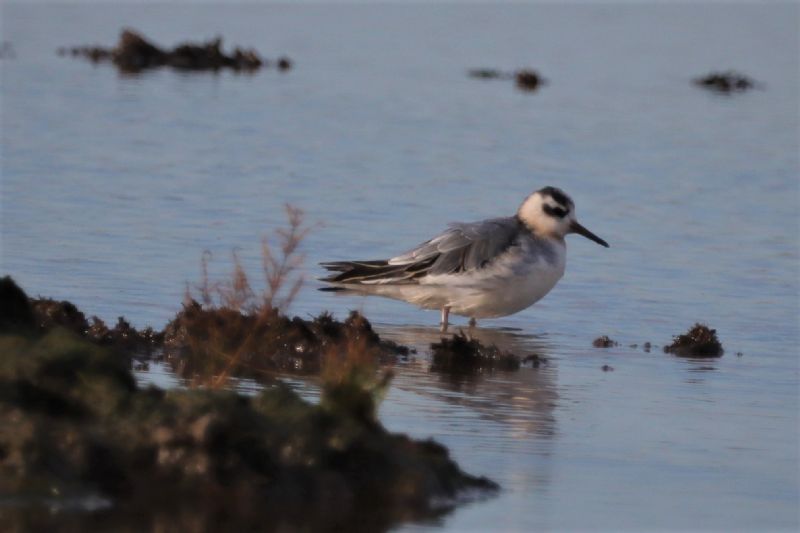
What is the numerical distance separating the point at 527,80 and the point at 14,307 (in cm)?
2461

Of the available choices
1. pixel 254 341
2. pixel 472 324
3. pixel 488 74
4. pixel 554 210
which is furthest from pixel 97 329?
pixel 488 74

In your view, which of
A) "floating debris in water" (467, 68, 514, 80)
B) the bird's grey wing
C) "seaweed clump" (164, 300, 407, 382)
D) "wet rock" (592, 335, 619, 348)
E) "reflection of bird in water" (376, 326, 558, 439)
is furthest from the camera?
"floating debris in water" (467, 68, 514, 80)

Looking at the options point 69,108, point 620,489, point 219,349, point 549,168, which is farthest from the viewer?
point 69,108

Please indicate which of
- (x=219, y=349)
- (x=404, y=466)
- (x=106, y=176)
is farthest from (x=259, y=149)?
(x=404, y=466)

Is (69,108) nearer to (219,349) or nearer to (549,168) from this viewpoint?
(549,168)

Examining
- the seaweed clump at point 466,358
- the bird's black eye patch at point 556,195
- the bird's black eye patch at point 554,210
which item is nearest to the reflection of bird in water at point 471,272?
the bird's black eye patch at point 554,210

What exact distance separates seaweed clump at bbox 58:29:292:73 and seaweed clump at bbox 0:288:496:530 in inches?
1011

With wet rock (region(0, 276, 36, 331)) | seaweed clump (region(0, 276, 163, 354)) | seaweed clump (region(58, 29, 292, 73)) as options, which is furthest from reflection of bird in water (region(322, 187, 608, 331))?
seaweed clump (region(58, 29, 292, 73))

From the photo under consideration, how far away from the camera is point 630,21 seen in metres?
49.2

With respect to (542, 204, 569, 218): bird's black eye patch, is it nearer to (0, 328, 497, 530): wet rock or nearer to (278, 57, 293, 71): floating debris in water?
(0, 328, 497, 530): wet rock

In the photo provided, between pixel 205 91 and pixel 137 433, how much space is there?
2279 centimetres

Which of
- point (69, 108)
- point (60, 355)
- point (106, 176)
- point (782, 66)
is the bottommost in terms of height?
point (60, 355)

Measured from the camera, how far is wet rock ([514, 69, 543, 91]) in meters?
32.0

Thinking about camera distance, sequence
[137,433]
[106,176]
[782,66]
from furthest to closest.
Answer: [782,66]
[106,176]
[137,433]
